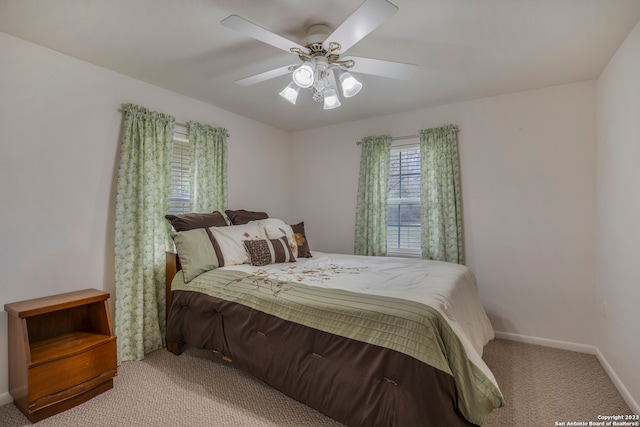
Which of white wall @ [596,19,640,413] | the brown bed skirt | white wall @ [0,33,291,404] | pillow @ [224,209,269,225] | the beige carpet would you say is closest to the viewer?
the brown bed skirt

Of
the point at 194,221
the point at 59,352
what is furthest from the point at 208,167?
the point at 59,352

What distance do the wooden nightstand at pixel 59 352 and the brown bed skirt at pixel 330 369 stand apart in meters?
0.61

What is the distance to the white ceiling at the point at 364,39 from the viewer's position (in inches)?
67.7

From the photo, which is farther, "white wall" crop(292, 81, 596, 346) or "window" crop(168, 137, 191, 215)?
"window" crop(168, 137, 191, 215)

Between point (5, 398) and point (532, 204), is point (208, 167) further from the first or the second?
point (532, 204)

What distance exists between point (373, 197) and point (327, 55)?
197 cm

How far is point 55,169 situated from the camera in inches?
86.8

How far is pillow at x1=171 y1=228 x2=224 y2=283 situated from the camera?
95.1 inches

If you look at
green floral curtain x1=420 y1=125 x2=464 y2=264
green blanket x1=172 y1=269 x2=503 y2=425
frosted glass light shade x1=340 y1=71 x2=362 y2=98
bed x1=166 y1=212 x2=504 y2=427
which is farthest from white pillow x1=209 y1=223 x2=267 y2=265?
green floral curtain x1=420 y1=125 x2=464 y2=264

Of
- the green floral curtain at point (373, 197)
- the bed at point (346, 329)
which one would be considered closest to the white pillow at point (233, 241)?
the bed at point (346, 329)

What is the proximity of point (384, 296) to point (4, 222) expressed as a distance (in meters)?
2.51

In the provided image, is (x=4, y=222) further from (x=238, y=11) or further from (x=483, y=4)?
(x=483, y=4)

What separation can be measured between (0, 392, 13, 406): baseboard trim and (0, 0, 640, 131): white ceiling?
2.40 m

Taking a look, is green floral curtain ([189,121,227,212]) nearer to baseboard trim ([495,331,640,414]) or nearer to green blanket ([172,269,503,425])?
green blanket ([172,269,503,425])
